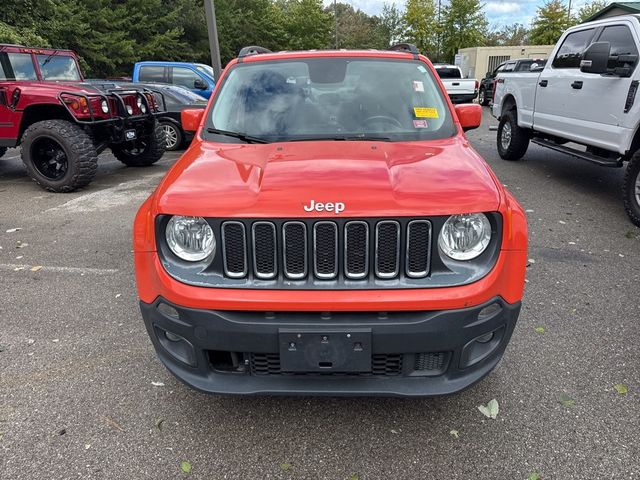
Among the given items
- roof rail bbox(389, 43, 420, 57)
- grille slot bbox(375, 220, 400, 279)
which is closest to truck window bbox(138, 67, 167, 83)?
roof rail bbox(389, 43, 420, 57)

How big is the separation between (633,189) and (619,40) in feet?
6.22

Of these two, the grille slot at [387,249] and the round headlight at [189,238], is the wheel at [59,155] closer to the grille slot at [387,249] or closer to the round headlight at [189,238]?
the round headlight at [189,238]

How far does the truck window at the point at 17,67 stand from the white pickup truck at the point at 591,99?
7.82 metres

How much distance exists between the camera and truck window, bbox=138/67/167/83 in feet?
42.9

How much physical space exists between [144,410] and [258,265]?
3.74ft

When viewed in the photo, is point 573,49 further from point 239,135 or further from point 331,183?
point 331,183

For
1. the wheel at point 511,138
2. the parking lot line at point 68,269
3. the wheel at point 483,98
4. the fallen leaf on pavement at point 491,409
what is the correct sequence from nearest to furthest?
the fallen leaf on pavement at point 491,409 → the parking lot line at point 68,269 → the wheel at point 511,138 → the wheel at point 483,98

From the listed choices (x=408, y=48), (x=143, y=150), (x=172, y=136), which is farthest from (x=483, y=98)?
(x=408, y=48)

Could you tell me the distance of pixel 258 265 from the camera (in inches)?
84.4

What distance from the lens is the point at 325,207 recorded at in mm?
2084

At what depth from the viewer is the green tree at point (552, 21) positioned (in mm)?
40781

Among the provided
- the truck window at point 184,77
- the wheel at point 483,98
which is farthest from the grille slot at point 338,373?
the wheel at point 483,98

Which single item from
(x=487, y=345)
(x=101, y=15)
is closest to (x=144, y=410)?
(x=487, y=345)

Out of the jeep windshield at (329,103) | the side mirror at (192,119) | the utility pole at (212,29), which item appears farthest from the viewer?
the utility pole at (212,29)
